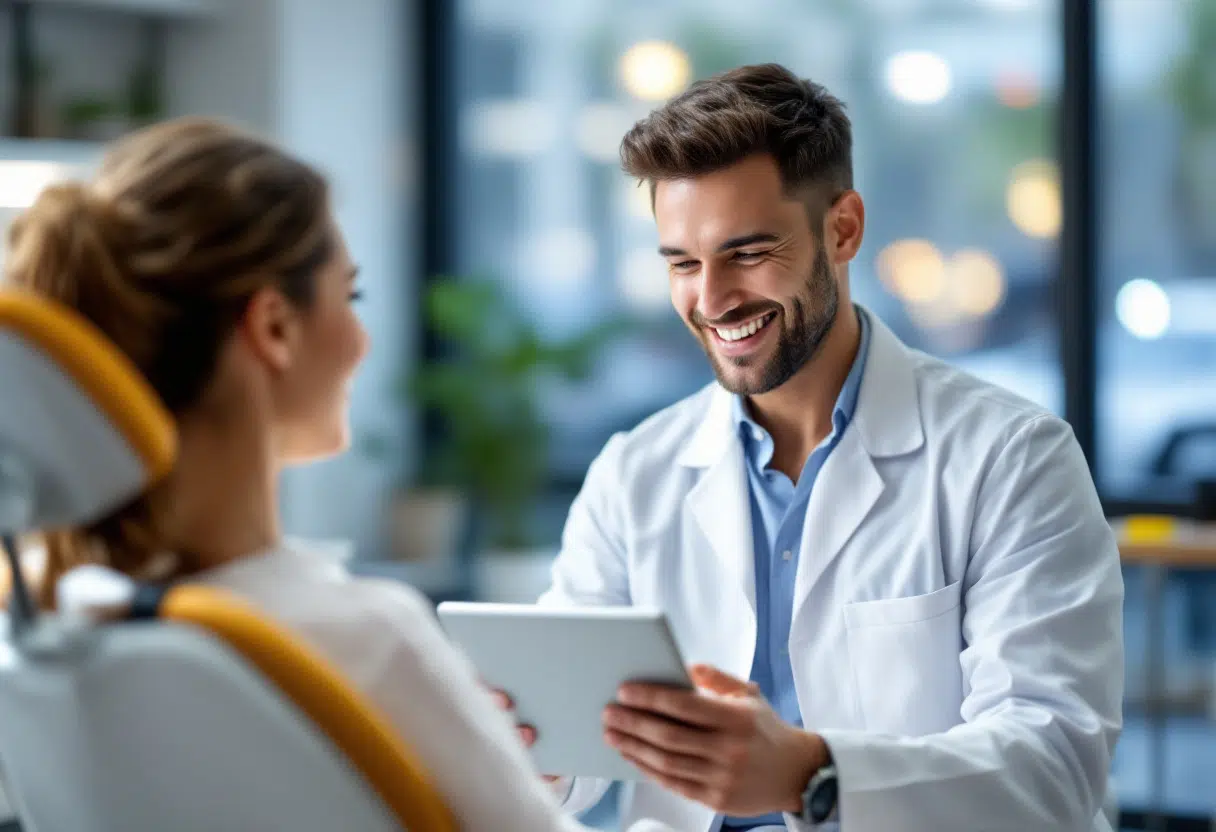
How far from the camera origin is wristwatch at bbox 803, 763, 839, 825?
140 centimetres

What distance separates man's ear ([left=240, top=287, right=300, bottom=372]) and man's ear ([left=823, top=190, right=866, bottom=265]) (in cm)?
99

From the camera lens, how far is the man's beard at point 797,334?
183 centimetres

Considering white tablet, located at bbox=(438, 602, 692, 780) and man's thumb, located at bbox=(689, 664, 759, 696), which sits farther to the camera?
man's thumb, located at bbox=(689, 664, 759, 696)

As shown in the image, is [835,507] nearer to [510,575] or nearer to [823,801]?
[823,801]

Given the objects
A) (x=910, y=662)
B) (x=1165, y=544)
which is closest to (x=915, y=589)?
(x=910, y=662)

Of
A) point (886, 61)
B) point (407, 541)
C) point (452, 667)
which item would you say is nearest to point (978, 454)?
point (452, 667)

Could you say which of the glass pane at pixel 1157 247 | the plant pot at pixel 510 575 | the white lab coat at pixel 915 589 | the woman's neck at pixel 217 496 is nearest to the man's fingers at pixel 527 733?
the white lab coat at pixel 915 589

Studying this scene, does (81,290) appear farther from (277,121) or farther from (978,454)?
(277,121)

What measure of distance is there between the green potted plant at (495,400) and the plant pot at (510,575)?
0.18ft

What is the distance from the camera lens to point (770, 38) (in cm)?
450

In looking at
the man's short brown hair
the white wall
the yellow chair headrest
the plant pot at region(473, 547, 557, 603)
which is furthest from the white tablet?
the white wall

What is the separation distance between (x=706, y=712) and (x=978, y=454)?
0.55m

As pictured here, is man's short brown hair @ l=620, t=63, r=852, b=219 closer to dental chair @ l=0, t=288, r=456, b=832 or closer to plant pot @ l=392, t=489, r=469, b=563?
dental chair @ l=0, t=288, r=456, b=832

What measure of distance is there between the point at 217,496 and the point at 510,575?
11.9 feet
